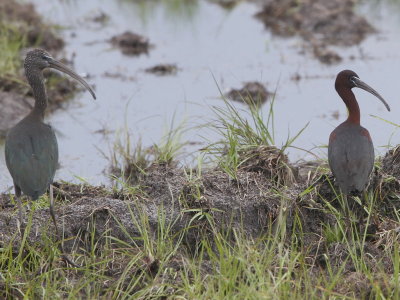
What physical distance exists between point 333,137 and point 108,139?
3965mm

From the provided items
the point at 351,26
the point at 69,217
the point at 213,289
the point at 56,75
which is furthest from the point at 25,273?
the point at 351,26

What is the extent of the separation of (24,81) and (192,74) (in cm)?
249

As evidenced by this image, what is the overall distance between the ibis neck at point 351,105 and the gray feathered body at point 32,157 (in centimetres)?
228

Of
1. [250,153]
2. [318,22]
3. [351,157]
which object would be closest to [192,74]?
[318,22]

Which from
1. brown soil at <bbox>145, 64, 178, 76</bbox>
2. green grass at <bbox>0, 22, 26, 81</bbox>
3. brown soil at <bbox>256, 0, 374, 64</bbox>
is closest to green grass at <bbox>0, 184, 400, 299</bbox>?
green grass at <bbox>0, 22, 26, 81</bbox>

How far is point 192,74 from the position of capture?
42.7ft

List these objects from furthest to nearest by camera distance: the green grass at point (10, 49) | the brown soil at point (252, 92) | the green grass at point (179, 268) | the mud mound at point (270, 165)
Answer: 1. the green grass at point (10, 49)
2. the brown soil at point (252, 92)
3. the mud mound at point (270, 165)
4. the green grass at point (179, 268)

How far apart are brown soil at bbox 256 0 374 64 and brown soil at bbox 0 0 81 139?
3.71 metres

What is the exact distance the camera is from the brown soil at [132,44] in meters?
14.3

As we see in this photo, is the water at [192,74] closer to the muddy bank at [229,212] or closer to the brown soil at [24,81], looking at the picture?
the brown soil at [24,81]

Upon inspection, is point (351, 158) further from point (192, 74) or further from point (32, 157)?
point (192, 74)

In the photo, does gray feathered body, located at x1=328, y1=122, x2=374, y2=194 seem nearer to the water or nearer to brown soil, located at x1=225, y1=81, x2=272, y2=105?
the water

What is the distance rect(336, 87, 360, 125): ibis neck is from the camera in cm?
730

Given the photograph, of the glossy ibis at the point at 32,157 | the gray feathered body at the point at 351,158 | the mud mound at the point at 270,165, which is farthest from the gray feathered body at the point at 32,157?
the gray feathered body at the point at 351,158
